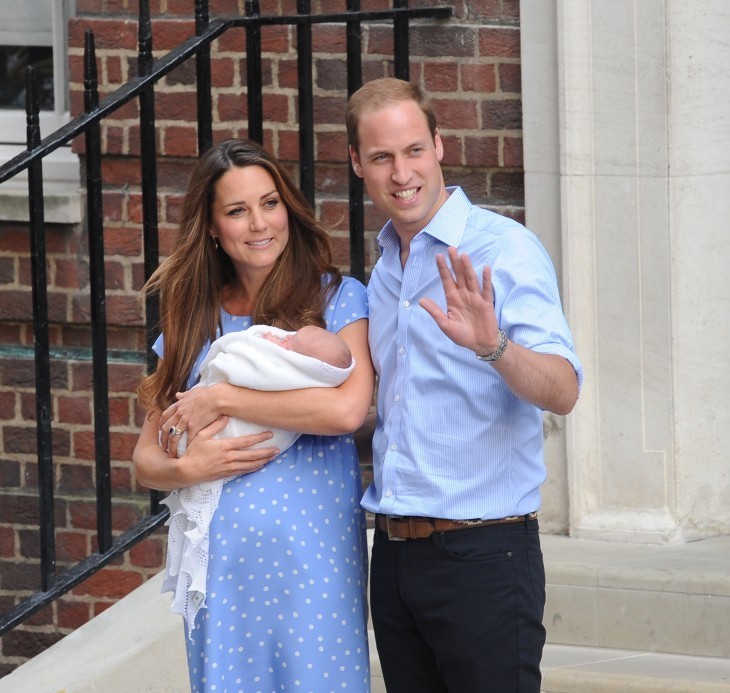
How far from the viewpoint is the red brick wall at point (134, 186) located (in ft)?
14.1

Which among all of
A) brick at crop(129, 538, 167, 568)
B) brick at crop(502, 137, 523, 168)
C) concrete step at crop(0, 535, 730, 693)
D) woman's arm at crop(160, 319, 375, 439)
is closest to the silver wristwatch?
woman's arm at crop(160, 319, 375, 439)

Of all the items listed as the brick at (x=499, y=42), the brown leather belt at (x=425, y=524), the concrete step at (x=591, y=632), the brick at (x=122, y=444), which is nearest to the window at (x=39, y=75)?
the brick at (x=122, y=444)

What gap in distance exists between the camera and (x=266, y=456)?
279cm

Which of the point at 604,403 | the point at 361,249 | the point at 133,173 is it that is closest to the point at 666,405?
the point at 604,403

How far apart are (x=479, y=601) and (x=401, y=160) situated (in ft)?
2.85

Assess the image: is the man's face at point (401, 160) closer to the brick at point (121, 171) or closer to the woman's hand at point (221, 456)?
the woman's hand at point (221, 456)

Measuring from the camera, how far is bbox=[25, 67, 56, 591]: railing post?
3562mm

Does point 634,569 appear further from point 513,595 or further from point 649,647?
point 513,595

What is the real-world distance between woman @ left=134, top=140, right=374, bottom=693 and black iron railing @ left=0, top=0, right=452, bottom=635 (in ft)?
2.54

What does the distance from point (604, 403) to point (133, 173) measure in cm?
181

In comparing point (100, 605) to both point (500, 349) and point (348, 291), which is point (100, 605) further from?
point (500, 349)

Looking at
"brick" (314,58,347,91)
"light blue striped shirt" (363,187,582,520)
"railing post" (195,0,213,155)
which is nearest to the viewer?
"light blue striped shirt" (363,187,582,520)

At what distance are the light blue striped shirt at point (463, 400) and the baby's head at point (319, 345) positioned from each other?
0.12 m

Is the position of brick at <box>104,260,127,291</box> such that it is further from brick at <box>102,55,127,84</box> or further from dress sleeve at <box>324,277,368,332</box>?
dress sleeve at <box>324,277,368,332</box>
